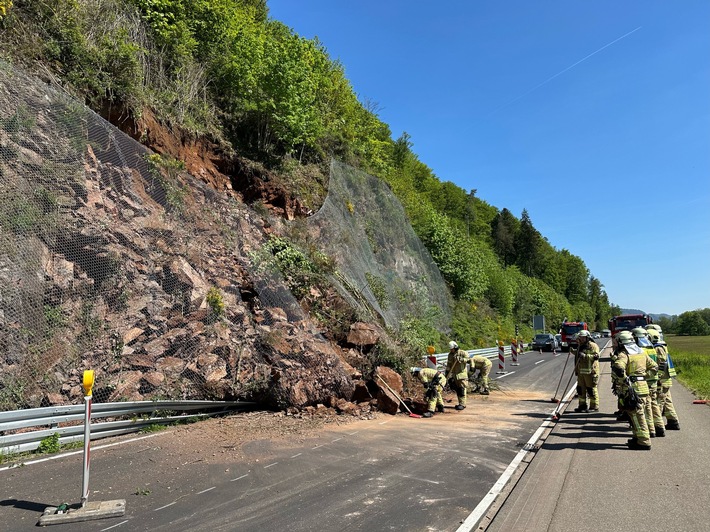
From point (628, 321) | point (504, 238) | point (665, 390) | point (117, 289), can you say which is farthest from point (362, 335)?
point (504, 238)

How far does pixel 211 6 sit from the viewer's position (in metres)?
17.3

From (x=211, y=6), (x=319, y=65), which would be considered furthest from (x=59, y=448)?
(x=319, y=65)

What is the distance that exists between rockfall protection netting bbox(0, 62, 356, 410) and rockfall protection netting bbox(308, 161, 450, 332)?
3.47 m

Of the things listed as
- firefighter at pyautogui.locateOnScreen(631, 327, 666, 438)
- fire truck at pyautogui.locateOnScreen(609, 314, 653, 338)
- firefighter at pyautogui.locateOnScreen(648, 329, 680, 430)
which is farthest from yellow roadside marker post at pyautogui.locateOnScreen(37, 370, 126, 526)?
fire truck at pyautogui.locateOnScreen(609, 314, 653, 338)

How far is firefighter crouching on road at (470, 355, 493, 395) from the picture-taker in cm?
1259

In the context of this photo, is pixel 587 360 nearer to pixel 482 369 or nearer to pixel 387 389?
pixel 482 369

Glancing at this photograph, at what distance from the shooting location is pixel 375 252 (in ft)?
64.4

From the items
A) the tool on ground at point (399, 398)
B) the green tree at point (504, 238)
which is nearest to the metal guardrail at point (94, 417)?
the tool on ground at point (399, 398)

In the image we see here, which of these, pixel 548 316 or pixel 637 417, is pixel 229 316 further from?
pixel 548 316

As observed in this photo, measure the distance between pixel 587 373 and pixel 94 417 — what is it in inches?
370

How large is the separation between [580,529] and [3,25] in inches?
580

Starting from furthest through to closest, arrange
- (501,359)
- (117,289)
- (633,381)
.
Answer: (501,359) → (117,289) → (633,381)

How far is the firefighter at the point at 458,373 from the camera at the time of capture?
425 inches

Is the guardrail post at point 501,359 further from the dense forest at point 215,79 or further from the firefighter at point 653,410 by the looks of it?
the firefighter at point 653,410
